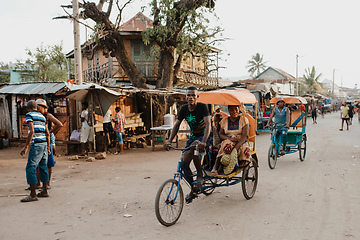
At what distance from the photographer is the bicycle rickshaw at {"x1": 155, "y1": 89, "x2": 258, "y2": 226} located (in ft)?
14.4

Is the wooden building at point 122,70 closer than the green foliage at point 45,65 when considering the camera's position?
Yes

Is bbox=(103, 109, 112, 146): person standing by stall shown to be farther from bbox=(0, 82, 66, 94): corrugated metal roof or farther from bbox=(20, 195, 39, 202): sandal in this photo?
bbox=(20, 195, 39, 202): sandal

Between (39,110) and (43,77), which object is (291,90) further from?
(39,110)

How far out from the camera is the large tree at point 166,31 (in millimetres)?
12891

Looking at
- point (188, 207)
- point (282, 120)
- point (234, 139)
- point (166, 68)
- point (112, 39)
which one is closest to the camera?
point (188, 207)

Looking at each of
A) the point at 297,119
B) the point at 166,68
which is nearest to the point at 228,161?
the point at 297,119

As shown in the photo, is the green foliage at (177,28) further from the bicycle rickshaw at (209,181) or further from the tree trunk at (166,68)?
the bicycle rickshaw at (209,181)

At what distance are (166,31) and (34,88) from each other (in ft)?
19.8

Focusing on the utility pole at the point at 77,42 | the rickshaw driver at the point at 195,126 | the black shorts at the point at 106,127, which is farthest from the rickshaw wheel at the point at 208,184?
the utility pole at the point at 77,42

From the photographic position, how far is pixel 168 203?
4457 millimetres

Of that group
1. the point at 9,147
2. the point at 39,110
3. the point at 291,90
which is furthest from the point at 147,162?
the point at 291,90

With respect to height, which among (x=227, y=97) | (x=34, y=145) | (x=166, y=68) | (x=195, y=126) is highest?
(x=166, y=68)

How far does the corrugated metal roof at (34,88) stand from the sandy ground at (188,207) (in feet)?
13.8

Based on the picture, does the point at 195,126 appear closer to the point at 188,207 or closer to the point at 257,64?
the point at 188,207
